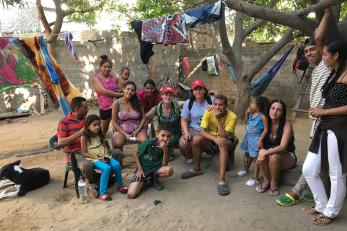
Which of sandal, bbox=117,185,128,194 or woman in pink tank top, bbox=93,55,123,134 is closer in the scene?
sandal, bbox=117,185,128,194

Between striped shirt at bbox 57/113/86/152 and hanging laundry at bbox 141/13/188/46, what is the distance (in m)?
1.96

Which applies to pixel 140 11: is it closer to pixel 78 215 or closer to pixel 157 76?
pixel 157 76

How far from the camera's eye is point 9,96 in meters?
9.34

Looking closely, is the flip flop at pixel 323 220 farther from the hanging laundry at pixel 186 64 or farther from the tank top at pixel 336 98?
the hanging laundry at pixel 186 64

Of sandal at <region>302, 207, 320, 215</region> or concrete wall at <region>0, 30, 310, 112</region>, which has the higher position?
concrete wall at <region>0, 30, 310, 112</region>

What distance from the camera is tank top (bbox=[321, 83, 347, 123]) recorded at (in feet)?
8.61

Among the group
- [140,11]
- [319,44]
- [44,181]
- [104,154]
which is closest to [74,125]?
[104,154]

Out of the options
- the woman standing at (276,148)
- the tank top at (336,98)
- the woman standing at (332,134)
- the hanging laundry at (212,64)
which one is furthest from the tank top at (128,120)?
the hanging laundry at (212,64)

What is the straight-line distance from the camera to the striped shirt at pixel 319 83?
9.72 feet

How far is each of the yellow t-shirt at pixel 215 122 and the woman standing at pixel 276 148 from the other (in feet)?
1.70

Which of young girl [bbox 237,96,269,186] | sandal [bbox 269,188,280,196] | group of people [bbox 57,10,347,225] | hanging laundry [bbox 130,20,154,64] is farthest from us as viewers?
hanging laundry [bbox 130,20,154,64]

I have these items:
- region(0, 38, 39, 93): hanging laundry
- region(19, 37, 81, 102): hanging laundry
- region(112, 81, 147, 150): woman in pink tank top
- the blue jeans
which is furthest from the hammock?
the blue jeans

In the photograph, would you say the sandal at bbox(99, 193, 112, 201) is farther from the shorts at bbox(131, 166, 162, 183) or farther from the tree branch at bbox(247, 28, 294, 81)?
the tree branch at bbox(247, 28, 294, 81)

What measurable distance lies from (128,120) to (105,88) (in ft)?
2.06
